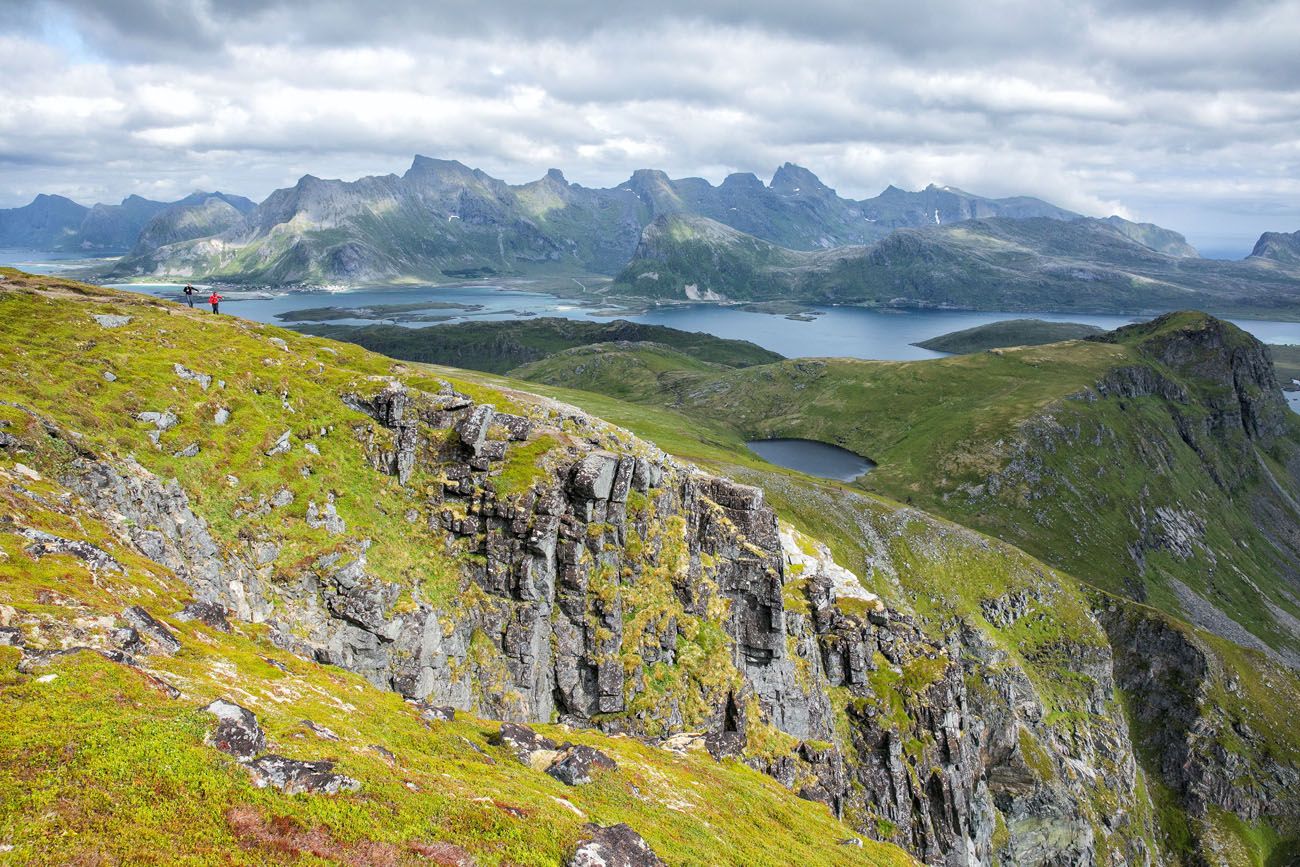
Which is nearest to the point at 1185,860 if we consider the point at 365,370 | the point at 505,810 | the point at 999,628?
the point at 999,628

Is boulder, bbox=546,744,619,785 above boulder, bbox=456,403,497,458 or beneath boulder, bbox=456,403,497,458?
beneath

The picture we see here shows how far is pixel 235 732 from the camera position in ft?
73.5

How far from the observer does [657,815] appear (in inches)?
1281

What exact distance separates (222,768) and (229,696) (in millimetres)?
6109

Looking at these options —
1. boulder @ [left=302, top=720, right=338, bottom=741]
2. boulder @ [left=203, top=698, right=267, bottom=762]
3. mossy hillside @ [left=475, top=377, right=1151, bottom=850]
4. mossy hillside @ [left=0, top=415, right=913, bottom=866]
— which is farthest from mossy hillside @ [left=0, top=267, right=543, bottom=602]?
mossy hillside @ [left=475, top=377, right=1151, bottom=850]

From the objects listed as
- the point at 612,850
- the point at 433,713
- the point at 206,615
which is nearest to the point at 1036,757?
the point at 433,713

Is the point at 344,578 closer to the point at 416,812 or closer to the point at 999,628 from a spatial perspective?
the point at 416,812

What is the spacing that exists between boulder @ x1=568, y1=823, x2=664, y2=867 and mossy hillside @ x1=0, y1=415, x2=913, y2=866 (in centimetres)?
70

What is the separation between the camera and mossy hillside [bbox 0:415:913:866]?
17469 mm

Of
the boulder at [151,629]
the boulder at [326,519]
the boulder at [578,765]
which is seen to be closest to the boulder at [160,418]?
the boulder at [326,519]

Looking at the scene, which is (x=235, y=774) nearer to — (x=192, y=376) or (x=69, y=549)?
(x=69, y=549)

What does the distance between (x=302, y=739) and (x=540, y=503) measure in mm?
32723

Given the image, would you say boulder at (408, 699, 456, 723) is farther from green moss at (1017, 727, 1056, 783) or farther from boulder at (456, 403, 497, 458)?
green moss at (1017, 727, 1056, 783)

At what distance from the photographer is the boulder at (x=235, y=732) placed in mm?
21844
